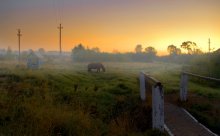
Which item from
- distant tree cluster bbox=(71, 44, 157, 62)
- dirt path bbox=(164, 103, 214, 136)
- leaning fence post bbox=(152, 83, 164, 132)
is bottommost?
dirt path bbox=(164, 103, 214, 136)

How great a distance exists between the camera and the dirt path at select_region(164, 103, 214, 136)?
10.7 metres

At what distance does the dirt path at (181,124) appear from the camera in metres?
10.7

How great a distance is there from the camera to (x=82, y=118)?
35.6 ft

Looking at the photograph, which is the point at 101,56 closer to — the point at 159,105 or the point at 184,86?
the point at 184,86

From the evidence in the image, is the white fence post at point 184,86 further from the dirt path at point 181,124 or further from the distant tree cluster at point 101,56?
the distant tree cluster at point 101,56

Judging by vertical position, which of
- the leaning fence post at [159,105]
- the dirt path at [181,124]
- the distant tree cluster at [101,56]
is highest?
the distant tree cluster at [101,56]

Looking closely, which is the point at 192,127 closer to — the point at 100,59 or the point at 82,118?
the point at 82,118

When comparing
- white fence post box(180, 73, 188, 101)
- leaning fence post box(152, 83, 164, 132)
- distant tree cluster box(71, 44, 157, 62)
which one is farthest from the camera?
distant tree cluster box(71, 44, 157, 62)

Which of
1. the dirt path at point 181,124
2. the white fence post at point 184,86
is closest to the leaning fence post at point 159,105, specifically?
the dirt path at point 181,124

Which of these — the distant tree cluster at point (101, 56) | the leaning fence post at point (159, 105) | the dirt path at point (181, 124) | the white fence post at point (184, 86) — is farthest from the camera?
the distant tree cluster at point (101, 56)

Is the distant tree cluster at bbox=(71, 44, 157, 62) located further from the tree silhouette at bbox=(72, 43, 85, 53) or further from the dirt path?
the dirt path

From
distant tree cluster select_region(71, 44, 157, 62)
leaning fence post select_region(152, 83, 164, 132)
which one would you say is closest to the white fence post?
leaning fence post select_region(152, 83, 164, 132)

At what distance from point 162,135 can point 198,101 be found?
22.0 feet

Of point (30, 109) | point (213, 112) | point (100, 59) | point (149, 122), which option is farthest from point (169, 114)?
point (100, 59)
